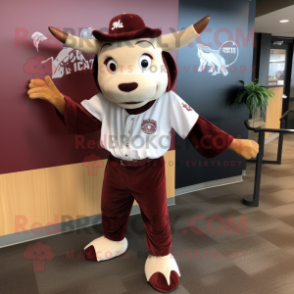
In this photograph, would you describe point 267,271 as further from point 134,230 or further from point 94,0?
point 94,0

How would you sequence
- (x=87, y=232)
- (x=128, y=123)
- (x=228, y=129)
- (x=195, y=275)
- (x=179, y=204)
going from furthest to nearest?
(x=228, y=129) < (x=179, y=204) < (x=87, y=232) < (x=195, y=275) < (x=128, y=123)

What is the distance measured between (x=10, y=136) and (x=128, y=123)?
897 millimetres

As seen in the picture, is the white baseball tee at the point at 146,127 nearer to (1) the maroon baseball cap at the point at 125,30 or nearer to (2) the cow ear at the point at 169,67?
(2) the cow ear at the point at 169,67

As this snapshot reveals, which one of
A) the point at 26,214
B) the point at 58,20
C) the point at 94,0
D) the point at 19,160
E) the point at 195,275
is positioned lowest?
the point at 195,275

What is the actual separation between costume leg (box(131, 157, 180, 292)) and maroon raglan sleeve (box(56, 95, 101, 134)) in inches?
17.7

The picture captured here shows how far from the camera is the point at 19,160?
2070mm

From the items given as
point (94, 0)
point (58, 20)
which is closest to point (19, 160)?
point (58, 20)

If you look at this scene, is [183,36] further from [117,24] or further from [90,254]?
[90,254]

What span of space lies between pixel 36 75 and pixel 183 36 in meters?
1.07

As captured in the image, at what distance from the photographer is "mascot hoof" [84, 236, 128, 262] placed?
2023 mm

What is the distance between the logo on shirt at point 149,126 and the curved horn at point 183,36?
45 cm

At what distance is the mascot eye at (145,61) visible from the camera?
1602 mm

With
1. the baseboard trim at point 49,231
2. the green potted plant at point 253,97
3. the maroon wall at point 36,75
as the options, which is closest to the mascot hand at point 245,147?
the maroon wall at point 36,75

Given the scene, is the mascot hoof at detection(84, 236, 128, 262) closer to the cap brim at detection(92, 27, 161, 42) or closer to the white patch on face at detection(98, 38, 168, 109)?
the white patch on face at detection(98, 38, 168, 109)
